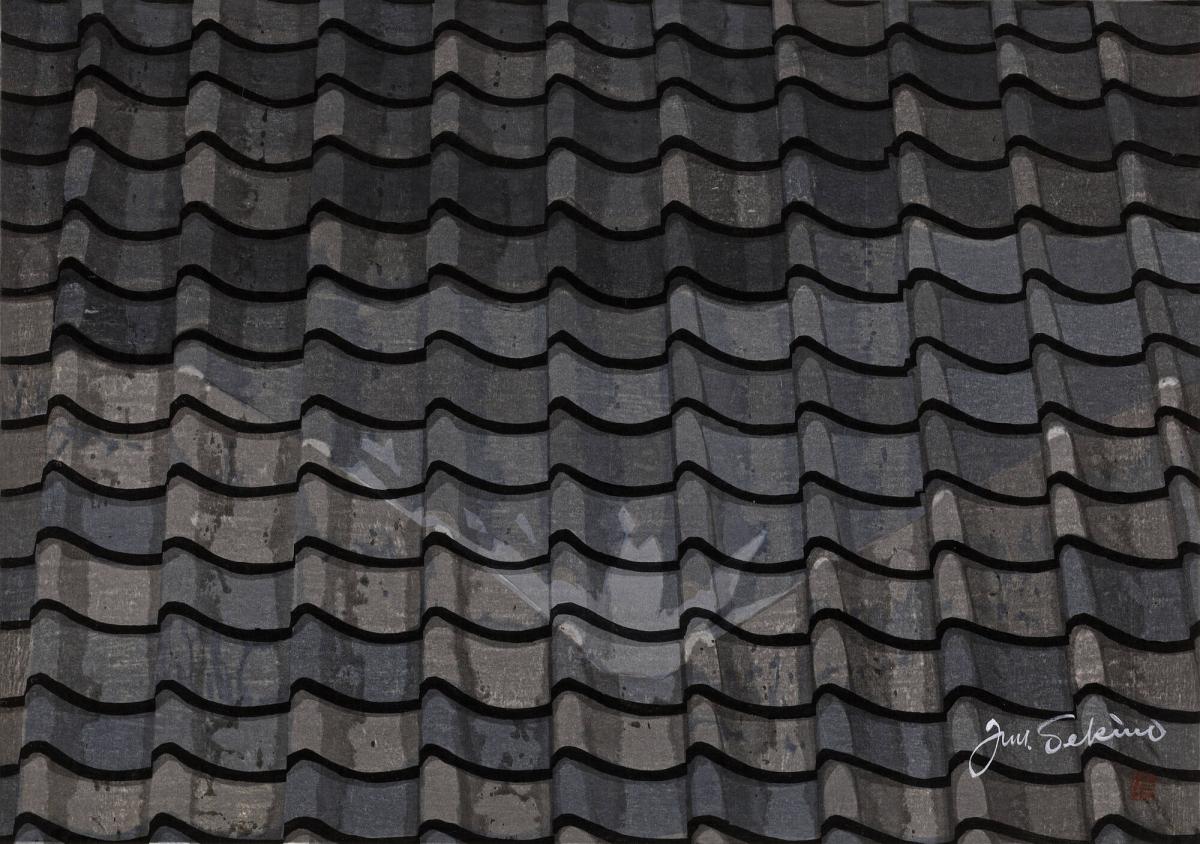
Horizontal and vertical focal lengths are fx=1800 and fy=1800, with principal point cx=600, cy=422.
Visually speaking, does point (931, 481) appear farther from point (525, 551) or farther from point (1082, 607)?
point (525, 551)

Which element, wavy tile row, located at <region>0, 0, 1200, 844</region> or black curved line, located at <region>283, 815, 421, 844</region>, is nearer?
black curved line, located at <region>283, 815, 421, 844</region>

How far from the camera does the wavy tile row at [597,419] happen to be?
3.27 meters

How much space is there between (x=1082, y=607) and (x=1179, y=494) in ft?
1.04

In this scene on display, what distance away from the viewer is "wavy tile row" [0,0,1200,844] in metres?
3.27

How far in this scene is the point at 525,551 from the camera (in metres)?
3.50

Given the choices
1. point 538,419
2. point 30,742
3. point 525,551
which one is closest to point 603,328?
point 538,419
